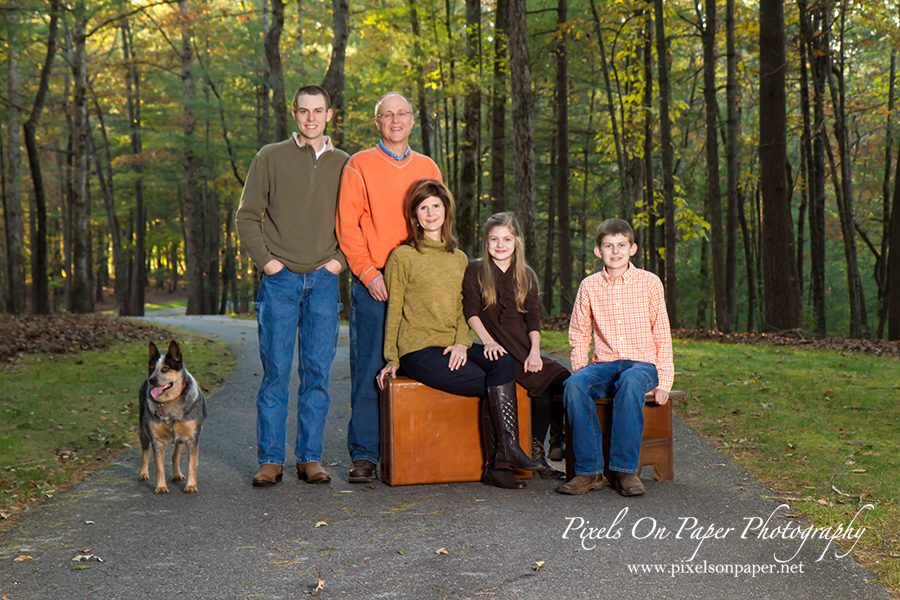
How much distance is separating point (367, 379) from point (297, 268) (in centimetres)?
95

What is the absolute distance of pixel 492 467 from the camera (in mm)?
5102

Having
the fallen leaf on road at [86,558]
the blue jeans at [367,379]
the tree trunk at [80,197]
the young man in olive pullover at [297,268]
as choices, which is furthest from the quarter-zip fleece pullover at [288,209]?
the tree trunk at [80,197]

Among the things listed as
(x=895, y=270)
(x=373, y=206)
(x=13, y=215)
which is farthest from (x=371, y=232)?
(x=13, y=215)

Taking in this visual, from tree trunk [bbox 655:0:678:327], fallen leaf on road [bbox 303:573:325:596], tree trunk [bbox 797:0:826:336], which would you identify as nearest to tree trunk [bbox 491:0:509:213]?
tree trunk [bbox 655:0:678:327]

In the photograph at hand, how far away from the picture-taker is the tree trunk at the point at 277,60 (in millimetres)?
20328

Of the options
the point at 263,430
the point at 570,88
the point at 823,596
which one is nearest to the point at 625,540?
the point at 823,596

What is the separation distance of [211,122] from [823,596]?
32.5 meters

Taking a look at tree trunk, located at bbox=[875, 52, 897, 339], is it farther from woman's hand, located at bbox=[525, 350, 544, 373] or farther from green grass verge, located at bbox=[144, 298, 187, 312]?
green grass verge, located at bbox=[144, 298, 187, 312]

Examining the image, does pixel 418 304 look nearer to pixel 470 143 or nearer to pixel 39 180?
pixel 470 143

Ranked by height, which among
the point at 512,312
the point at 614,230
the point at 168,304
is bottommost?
the point at 168,304

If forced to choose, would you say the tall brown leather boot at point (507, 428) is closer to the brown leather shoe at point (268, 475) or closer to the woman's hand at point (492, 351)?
the woman's hand at point (492, 351)

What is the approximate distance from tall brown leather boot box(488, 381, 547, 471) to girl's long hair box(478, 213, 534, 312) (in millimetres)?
667

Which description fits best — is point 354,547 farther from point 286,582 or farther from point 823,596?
point 823,596

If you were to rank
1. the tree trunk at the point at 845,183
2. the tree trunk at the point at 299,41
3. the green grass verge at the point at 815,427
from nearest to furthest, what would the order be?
the green grass verge at the point at 815,427
the tree trunk at the point at 845,183
the tree trunk at the point at 299,41
